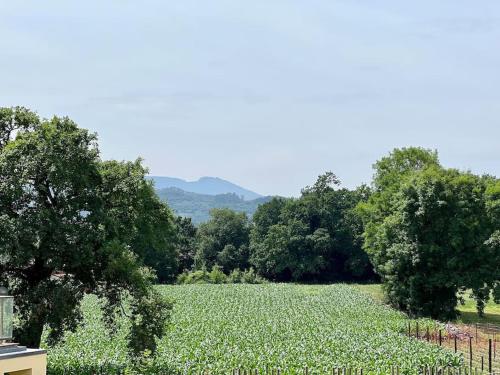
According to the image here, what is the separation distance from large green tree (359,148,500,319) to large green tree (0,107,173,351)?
27156 millimetres

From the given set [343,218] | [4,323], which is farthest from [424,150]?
[4,323]

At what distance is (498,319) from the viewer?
48.7 metres

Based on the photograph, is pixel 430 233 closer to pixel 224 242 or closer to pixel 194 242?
pixel 224 242

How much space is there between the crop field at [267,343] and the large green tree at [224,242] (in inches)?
1885

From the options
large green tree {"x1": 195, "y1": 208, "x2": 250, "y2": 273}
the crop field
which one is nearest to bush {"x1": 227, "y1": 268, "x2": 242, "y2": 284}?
large green tree {"x1": 195, "y1": 208, "x2": 250, "y2": 273}

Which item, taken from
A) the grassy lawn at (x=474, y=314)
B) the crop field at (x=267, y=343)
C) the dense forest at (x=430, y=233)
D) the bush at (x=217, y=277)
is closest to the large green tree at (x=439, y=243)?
the dense forest at (x=430, y=233)

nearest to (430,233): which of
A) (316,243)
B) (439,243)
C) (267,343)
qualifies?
(439,243)

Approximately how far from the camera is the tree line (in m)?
22.6

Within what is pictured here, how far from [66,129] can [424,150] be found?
4312 centimetres

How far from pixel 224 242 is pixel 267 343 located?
74427 mm

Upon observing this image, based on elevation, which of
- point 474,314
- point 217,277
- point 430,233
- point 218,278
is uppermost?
point 430,233

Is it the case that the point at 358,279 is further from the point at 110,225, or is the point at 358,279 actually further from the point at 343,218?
the point at 110,225

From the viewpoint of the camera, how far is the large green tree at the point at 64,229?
73.0 ft

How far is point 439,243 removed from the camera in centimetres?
4716
